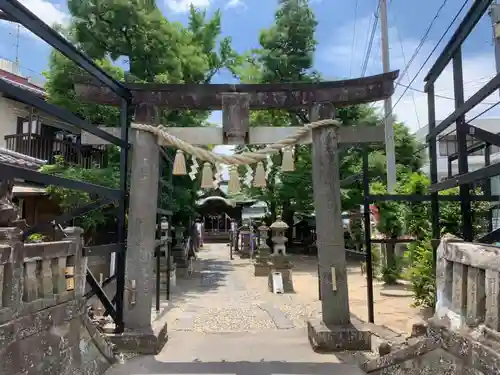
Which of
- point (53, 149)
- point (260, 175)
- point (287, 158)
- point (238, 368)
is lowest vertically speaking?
point (238, 368)

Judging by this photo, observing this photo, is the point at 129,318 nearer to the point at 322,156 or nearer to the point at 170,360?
the point at 170,360

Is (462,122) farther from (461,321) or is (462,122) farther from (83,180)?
(83,180)

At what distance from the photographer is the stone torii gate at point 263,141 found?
18.8 ft

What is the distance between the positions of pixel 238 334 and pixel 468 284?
4.60 m

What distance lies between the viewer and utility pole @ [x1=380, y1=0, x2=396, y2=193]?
1523 cm

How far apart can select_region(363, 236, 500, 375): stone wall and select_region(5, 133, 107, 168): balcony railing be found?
1309cm

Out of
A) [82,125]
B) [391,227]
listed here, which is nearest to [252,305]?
[391,227]

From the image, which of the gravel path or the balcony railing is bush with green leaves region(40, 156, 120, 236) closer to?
the balcony railing

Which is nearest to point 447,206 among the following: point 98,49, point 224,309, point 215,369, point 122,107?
point 224,309

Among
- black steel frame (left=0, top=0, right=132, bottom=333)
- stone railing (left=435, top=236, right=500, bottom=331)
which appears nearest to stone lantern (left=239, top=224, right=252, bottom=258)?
black steel frame (left=0, top=0, right=132, bottom=333)

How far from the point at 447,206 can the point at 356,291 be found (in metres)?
3.83

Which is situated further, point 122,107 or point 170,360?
point 122,107

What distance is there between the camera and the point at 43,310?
3164mm

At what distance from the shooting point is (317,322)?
20.0 feet
